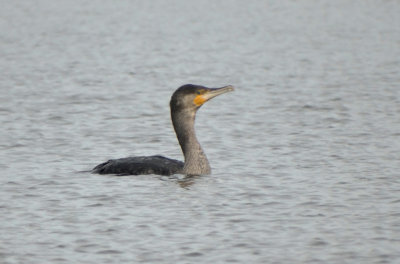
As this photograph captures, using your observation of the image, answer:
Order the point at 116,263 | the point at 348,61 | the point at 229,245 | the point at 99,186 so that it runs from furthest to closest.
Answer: the point at 348,61, the point at 99,186, the point at 229,245, the point at 116,263

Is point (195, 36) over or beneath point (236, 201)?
over

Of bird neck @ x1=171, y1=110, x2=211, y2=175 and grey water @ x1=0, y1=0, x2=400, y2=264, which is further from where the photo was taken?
bird neck @ x1=171, y1=110, x2=211, y2=175

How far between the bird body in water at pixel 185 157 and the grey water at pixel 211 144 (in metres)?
0.14

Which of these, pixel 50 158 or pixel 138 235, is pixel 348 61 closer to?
pixel 50 158

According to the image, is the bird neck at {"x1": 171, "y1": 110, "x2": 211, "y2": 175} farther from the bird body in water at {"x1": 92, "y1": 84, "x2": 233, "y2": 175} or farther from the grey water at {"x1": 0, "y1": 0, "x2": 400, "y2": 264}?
the grey water at {"x1": 0, "y1": 0, "x2": 400, "y2": 264}

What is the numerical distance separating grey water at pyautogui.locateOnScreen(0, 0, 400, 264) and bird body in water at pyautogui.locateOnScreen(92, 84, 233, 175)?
0.47ft

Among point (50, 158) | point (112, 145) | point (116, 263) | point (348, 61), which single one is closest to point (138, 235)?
point (116, 263)

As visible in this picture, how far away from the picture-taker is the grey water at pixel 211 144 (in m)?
9.36

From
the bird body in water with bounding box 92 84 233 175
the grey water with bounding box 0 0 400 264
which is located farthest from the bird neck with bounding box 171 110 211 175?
the grey water with bounding box 0 0 400 264

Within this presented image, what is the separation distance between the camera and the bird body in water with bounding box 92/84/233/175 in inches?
473

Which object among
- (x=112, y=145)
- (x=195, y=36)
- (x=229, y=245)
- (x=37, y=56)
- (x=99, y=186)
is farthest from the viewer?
(x=195, y=36)

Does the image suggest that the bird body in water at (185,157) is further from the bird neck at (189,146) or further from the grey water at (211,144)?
the grey water at (211,144)

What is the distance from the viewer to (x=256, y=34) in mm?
31156

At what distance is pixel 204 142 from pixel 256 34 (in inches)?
650
